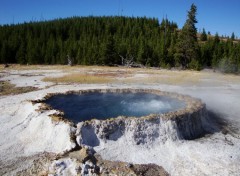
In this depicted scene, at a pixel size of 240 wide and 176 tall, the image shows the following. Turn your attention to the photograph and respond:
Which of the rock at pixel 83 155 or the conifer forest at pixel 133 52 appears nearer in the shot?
the rock at pixel 83 155

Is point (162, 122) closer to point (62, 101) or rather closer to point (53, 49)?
point (62, 101)

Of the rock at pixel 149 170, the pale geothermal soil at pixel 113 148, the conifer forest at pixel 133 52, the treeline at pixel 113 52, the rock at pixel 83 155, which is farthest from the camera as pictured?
the treeline at pixel 113 52

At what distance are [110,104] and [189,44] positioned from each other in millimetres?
41305

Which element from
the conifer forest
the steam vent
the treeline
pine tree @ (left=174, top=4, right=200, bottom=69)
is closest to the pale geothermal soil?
the steam vent

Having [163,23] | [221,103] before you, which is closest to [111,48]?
[221,103]

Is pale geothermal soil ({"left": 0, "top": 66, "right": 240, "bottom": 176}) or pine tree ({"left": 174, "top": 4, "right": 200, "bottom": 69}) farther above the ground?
pine tree ({"left": 174, "top": 4, "right": 200, "bottom": 69})

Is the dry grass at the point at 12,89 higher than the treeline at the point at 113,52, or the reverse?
the treeline at the point at 113,52

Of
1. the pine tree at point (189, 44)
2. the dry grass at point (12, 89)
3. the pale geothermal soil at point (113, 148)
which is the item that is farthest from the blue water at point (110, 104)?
the pine tree at point (189, 44)

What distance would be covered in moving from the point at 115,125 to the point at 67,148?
2.80 metres

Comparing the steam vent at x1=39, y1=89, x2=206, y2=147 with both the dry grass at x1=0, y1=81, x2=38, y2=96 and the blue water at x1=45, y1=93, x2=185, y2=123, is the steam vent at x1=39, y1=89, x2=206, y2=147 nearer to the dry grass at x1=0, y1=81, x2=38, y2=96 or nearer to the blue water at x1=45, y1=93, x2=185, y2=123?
the blue water at x1=45, y1=93, x2=185, y2=123

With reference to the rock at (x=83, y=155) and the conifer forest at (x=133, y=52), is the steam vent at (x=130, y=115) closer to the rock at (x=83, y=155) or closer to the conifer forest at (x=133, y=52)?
the rock at (x=83, y=155)

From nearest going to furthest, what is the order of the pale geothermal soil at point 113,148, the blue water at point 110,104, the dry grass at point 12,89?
the pale geothermal soil at point 113,148 → the blue water at point 110,104 → the dry grass at point 12,89

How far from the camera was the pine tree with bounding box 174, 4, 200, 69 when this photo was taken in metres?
58.8

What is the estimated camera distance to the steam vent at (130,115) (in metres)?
15.8
